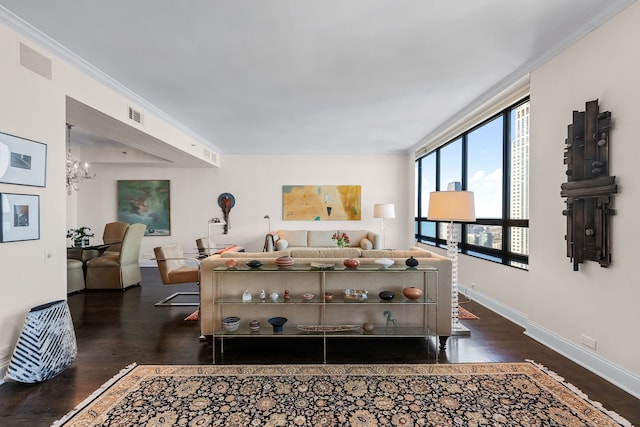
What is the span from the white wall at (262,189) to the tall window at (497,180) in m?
2.01

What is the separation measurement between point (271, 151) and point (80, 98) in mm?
4218

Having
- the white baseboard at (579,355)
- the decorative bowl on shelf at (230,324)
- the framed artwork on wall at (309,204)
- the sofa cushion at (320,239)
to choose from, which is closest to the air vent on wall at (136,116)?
the decorative bowl on shelf at (230,324)

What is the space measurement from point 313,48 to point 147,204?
6156 mm

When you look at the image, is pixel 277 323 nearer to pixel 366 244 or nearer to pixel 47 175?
pixel 47 175

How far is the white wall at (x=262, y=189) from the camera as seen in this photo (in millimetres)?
7129

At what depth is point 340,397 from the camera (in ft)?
6.82

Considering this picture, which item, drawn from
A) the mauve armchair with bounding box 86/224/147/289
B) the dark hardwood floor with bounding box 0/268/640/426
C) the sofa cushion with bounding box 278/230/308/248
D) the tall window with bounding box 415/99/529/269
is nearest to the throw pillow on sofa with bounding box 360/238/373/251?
the sofa cushion with bounding box 278/230/308/248

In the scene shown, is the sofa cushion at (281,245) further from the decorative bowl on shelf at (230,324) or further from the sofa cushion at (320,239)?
the decorative bowl on shelf at (230,324)

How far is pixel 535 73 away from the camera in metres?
3.06

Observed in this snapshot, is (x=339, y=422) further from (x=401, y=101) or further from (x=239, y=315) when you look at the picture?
(x=401, y=101)

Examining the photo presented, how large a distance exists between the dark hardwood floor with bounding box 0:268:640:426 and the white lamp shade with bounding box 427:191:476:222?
129 cm

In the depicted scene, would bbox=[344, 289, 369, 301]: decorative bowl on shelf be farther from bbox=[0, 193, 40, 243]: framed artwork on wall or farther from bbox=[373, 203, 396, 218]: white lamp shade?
bbox=[373, 203, 396, 218]: white lamp shade

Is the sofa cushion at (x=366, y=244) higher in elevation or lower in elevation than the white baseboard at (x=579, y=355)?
higher

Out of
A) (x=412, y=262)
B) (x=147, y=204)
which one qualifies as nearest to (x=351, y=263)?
(x=412, y=262)
